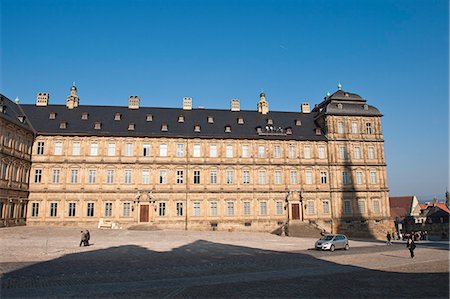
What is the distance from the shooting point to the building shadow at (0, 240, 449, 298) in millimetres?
13062

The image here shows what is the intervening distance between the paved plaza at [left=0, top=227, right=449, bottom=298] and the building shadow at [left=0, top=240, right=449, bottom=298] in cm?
3

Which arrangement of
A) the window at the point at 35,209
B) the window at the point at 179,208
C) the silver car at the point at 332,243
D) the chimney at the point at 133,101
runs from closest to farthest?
1. the silver car at the point at 332,243
2. the window at the point at 35,209
3. the window at the point at 179,208
4. the chimney at the point at 133,101

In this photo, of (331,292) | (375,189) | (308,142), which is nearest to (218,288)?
(331,292)

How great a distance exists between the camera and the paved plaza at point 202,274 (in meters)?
13.2

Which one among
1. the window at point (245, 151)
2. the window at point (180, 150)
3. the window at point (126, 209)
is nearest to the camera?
the window at point (126, 209)

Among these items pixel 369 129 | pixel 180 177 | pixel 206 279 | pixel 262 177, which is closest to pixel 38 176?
pixel 180 177

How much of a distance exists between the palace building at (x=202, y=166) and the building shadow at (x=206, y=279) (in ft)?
86.4

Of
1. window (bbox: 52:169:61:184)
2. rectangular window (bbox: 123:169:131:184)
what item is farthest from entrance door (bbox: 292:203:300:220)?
window (bbox: 52:169:61:184)

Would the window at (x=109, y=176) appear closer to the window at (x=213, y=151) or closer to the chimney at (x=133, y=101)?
the chimney at (x=133, y=101)

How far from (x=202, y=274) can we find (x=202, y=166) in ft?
111

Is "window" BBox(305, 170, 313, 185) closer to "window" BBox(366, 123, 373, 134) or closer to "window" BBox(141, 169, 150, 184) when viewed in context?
"window" BBox(366, 123, 373, 134)

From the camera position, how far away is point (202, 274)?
17484 mm

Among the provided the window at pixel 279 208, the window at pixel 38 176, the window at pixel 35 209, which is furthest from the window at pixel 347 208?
the window at pixel 38 176

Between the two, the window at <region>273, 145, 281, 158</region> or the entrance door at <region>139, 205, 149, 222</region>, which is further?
the window at <region>273, 145, 281, 158</region>
